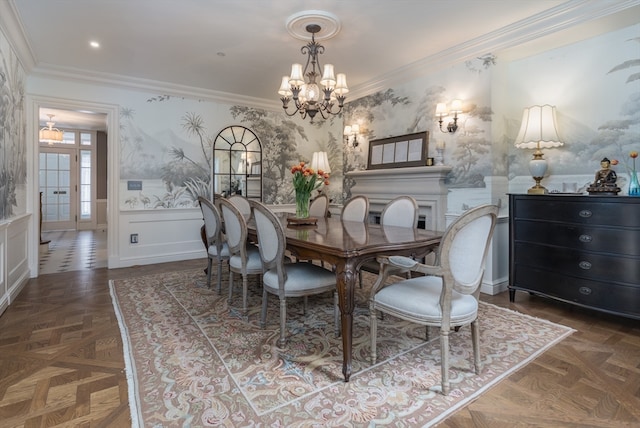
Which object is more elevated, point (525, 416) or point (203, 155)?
point (203, 155)

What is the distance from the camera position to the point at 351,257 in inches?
70.4

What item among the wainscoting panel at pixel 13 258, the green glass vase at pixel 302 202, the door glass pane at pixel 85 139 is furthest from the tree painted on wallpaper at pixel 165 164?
the door glass pane at pixel 85 139

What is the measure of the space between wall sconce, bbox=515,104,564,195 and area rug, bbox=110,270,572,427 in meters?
1.32

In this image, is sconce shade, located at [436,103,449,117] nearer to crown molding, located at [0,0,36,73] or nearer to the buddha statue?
the buddha statue

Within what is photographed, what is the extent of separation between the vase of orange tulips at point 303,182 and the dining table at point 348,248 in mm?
447

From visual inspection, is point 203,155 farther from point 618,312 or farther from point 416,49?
point 618,312

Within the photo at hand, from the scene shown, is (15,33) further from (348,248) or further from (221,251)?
(348,248)

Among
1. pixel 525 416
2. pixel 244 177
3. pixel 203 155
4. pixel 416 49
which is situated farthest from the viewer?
pixel 244 177

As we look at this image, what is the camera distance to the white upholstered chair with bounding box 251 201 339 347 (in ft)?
7.14

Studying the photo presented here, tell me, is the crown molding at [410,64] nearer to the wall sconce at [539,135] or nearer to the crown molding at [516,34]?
the crown molding at [516,34]

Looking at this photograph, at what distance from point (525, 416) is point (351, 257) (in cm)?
107

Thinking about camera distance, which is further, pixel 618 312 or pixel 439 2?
pixel 439 2

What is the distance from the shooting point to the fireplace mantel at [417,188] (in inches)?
153

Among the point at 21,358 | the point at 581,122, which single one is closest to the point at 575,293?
the point at 581,122
